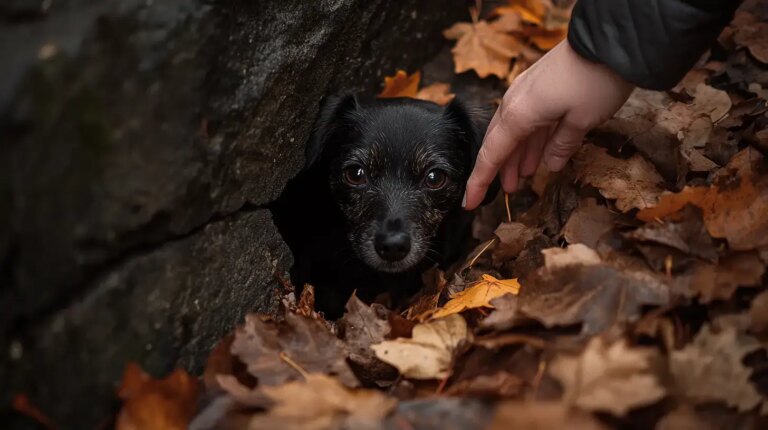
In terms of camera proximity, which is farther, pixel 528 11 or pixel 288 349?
pixel 528 11

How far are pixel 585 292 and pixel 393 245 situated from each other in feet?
3.88

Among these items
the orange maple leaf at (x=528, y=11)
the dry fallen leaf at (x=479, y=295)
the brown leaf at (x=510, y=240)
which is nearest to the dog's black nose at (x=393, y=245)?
the brown leaf at (x=510, y=240)

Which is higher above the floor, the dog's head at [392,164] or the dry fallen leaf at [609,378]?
the dry fallen leaf at [609,378]

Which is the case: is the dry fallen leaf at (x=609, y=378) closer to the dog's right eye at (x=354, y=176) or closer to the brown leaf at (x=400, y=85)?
the dog's right eye at (x=354, y=176)

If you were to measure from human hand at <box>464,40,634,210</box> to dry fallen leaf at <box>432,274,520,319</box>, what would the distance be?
1.40ft

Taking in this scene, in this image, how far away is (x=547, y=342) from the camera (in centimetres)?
187

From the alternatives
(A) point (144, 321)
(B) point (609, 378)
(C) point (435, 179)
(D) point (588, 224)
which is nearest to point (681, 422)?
(B) point (609, 378)

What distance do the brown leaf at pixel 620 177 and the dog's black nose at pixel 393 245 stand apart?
0.80m

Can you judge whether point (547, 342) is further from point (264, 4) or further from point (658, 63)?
point (264, 4)

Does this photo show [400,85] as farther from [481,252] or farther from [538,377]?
[538,377]

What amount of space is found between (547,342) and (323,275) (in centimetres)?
180

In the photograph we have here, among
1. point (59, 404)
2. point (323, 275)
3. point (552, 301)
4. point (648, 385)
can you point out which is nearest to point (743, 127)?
point (552, 301)

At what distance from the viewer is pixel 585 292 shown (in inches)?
78.5

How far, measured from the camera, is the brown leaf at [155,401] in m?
1.76
